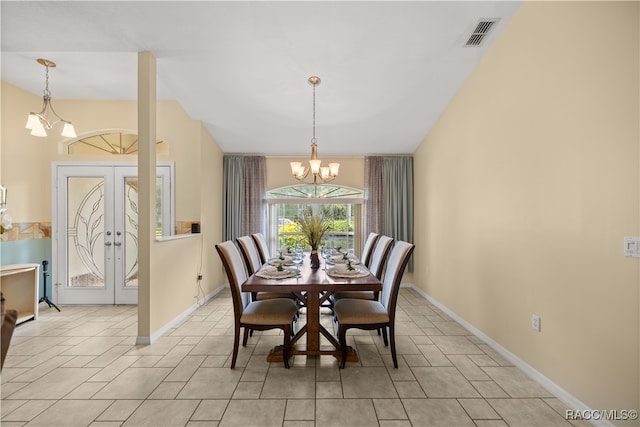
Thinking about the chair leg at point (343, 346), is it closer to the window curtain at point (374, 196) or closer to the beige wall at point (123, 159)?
the beige wall at point (123, 159)

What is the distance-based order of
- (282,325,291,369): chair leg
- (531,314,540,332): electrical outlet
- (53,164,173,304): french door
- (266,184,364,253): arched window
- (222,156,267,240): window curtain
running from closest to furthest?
1. (531,314,540,332): electrical outlet
2. (282,325,291,369): chair leg
3. (53,164,173,304): french door
4. (222,156,267,240): window curtain
5. (266,184,364,253): arched window

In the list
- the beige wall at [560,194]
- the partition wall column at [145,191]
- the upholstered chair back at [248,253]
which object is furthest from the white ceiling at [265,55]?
the upholstered chair back at [248,253]

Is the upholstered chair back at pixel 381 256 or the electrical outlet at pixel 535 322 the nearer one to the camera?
the electrical outlet at pixel 535 322

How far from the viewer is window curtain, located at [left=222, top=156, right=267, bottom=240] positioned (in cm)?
499

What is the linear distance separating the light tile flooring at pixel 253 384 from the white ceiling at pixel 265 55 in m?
2.83

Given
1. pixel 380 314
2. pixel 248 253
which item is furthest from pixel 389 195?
pixel 380 314

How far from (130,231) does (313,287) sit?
3176 mm

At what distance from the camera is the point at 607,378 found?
174cm

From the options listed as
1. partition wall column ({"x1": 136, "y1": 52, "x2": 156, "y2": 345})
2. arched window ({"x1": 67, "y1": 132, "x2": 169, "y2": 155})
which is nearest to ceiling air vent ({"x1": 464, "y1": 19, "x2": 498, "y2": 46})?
partition wall column ({"x1": 136, "y1": 52, "x2": 156, "y2": 345})

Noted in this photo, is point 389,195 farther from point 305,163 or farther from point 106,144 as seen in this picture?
point 106,144

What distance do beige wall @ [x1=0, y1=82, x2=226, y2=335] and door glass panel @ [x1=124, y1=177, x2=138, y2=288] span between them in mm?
425

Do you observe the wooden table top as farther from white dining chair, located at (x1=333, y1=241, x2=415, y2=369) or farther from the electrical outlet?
the electrical outlet

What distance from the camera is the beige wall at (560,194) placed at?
167cm

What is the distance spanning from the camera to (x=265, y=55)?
2953 millimetres
